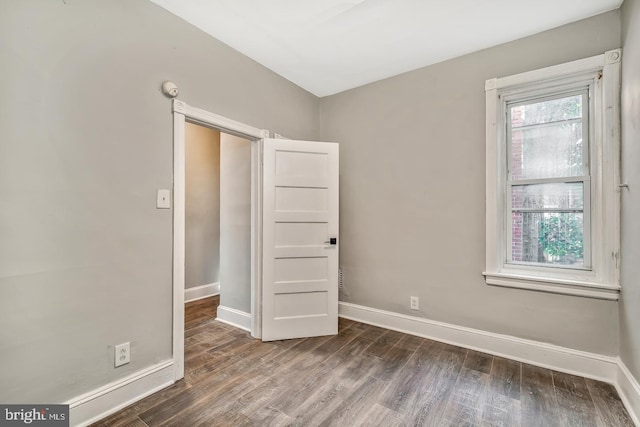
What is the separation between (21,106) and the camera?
1398mm

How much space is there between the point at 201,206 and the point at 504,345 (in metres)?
4.05

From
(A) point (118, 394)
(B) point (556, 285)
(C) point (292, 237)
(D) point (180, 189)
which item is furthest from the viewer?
(C) point (292, 237)

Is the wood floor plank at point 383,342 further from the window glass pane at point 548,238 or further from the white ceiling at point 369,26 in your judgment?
the white ceiling at point 369,26

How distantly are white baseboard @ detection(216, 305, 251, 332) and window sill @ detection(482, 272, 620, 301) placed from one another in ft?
7.86

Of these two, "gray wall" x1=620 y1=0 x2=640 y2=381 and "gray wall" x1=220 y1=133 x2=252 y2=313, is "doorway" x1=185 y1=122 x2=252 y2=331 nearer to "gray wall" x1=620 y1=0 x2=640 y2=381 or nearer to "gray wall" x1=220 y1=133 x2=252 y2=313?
"gray wall" x1=220 y1=133 x2=252 y2=313

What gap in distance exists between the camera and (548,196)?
2.30 metres

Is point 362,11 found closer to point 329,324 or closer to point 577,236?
point 577,236

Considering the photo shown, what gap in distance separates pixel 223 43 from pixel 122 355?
2.51m

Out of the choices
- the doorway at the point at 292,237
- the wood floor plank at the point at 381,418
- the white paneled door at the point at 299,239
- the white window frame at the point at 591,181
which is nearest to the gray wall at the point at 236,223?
the doorway at the point at 292,237

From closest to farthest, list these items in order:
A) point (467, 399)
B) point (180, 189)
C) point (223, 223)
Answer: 1. point (467, 399)
2. point (180, 189)
3. point (223, 223)

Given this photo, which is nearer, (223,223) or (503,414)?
(503,414)

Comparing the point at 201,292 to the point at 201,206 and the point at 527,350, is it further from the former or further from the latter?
the point at 527,350

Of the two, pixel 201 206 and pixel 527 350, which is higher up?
pixel 201 206

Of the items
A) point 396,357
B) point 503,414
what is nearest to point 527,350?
point 503,414
